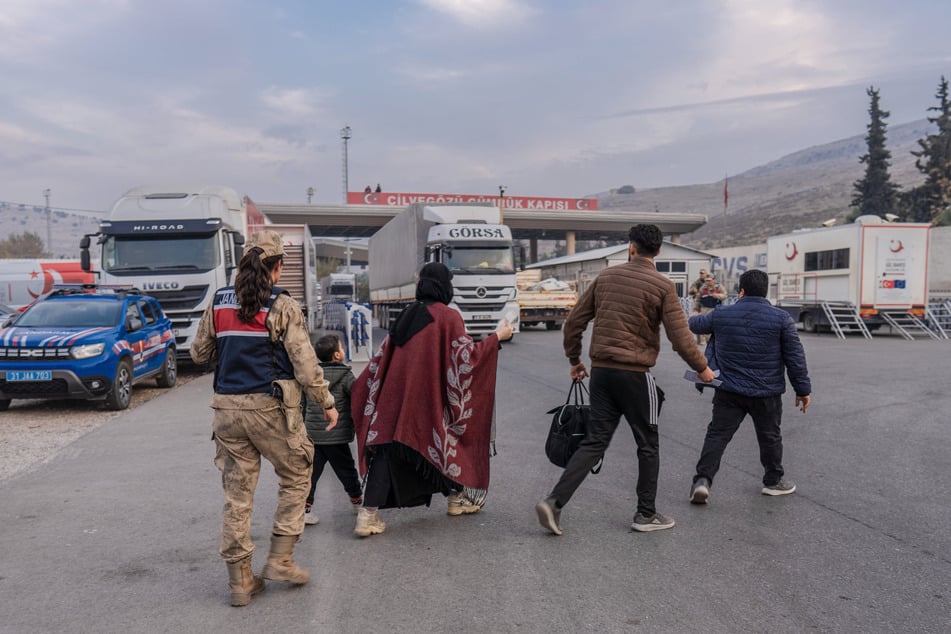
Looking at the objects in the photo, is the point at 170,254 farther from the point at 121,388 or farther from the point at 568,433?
the point at 568,433

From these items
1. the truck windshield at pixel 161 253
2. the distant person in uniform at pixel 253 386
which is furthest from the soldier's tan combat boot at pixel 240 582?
the truck windshield at pixel 161 253

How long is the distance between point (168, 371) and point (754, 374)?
34.9ft

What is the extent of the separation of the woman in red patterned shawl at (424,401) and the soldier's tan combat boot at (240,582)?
3.61 ft

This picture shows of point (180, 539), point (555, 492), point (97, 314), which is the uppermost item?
point (97, 314)

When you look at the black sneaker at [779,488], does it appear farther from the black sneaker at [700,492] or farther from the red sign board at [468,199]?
the red sign board at [468,199]

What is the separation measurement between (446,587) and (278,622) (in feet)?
2.91

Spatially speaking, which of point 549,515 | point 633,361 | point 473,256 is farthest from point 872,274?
point 549,515

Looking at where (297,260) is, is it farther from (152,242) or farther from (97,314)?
(97,314)

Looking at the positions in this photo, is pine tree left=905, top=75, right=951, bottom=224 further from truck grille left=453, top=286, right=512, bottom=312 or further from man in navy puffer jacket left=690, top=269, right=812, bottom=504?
man in navy puffer jacket left=690, top=269, right=812, bottom=504

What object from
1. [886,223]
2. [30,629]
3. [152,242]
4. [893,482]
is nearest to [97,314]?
[152,242]

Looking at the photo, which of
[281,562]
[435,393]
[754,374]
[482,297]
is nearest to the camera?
[281,562]

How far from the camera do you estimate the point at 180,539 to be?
494 cm

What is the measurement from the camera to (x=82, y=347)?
1018 centimetres

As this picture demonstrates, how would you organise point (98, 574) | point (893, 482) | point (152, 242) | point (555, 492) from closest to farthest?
point (98, 574), point (555, 492), point (893, 482), point (152, 242)
